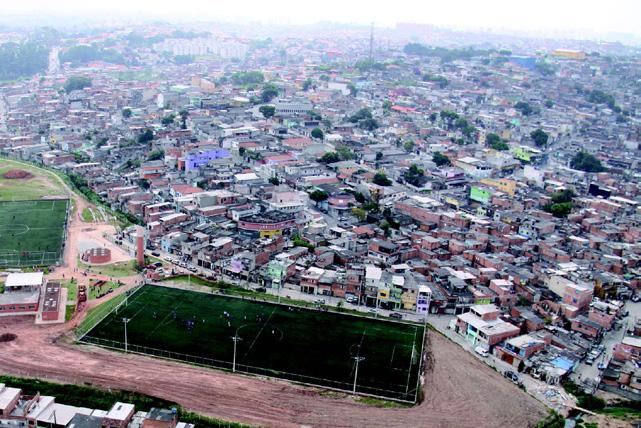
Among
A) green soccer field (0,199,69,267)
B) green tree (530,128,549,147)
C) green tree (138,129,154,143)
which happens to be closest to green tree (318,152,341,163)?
green tree (138,129,154,143)

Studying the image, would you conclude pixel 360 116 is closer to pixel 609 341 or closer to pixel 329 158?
pixel 329 158

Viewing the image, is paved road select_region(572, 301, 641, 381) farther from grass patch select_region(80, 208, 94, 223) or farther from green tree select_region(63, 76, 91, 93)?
green tree select_region(63, 76, 91, 93)

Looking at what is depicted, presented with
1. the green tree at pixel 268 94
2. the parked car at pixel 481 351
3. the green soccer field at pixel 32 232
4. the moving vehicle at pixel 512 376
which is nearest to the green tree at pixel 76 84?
the green tree at pixel 268 94

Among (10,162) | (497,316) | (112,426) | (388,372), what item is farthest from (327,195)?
(10,162)

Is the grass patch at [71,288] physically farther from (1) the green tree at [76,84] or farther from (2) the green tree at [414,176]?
(1) the green tree at [76,84]

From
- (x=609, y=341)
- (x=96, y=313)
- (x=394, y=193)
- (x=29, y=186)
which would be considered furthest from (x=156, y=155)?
(x=609, y=341)

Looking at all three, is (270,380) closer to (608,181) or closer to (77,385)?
(77,385)

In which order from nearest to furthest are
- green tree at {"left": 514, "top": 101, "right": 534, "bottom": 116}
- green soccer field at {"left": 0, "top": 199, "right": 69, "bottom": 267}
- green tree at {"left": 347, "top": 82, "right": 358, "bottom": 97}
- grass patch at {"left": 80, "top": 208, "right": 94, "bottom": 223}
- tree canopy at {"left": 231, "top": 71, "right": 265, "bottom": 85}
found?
1. green soccer field at {"left": 0, "top": 199, "right": 69, "bottom": 267}
2. grass patch at {"left": 80, "top": 208, "right": 94, "bottom": 223}
3. green tree at {"left": 514, "top": 101, "right": 534, "bottom": 116}
4. green tree at {"left": 347, "top": 82, "right": 358, "bottom": 97}
5. tree canopy at {"left": 231, "top": 71, "right": 265, "bottom": 85}
